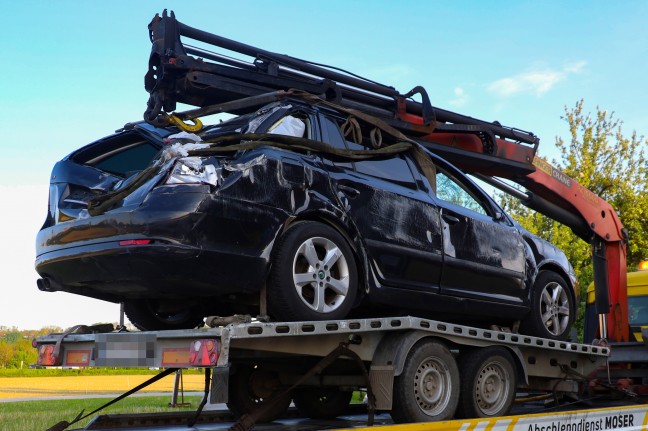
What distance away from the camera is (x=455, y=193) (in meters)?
5.65

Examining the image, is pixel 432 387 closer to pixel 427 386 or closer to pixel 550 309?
pixel 427 386

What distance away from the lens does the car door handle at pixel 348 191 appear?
4.45 metres

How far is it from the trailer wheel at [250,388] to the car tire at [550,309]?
207cm

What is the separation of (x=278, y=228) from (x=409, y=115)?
3226mm

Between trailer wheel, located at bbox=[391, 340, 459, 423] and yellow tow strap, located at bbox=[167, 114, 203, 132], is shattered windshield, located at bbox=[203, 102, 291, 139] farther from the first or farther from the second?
trailer wheel, located at bbox=[391, 340, 459, 423]

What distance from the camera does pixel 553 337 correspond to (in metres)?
6.00

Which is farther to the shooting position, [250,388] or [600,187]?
[600,187]

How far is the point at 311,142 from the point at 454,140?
128 inches

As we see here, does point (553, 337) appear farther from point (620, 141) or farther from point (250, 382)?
point (620, 141)

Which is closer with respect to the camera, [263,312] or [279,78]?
[263,312]

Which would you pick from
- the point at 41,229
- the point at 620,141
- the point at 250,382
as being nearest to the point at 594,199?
the point at 250,382

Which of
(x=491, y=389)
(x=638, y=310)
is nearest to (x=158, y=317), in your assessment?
(x=491, y=389)

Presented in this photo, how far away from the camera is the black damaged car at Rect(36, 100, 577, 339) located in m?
3.76

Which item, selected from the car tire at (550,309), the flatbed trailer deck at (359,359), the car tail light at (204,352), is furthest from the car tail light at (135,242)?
the car tire at (550,309)
